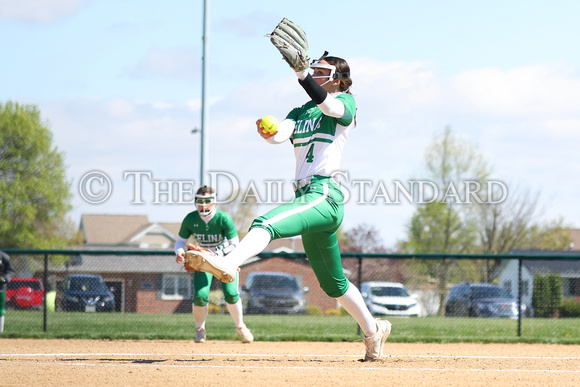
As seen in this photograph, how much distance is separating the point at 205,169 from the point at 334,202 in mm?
15814

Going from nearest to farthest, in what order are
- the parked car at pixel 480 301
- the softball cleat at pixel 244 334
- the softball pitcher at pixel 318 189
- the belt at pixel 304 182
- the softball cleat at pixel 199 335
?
the softball pitcher at pixel 318 189 < the belt at pixel 304 182 < the softball cleat at pixel 244 334 < the softball cleat at pixel 199 335 < the parked car at pixel 480 301

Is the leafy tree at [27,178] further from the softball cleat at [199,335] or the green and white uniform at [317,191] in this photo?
the green and white uniform at [317,191]

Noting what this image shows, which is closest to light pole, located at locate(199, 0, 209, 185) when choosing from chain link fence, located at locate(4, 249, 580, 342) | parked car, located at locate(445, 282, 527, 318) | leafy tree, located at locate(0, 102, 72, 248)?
A: chain link fence, located at locate(4, 249, 580, 342)

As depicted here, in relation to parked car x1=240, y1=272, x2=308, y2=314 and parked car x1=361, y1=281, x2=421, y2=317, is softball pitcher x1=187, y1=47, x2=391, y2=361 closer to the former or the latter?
parked car x1=240, y1=272, x2=308, y2=314

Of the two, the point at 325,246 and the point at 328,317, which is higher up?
the point at 325,246

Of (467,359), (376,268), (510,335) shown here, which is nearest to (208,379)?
→ (467,359)

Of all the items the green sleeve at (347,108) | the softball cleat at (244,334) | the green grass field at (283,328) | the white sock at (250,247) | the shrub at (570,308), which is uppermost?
the green sleeve at (347,108)

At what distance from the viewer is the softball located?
531cm

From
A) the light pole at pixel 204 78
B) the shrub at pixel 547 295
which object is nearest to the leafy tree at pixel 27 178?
the light pole at pixel 204 78

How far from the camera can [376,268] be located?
73.8ft

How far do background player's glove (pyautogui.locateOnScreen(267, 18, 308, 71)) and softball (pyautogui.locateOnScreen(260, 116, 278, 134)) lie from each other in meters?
0.43

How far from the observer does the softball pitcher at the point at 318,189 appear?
16.9ft

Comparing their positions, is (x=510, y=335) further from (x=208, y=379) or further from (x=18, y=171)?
(x=18, y=171)

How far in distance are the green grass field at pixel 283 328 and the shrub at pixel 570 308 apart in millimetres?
164
